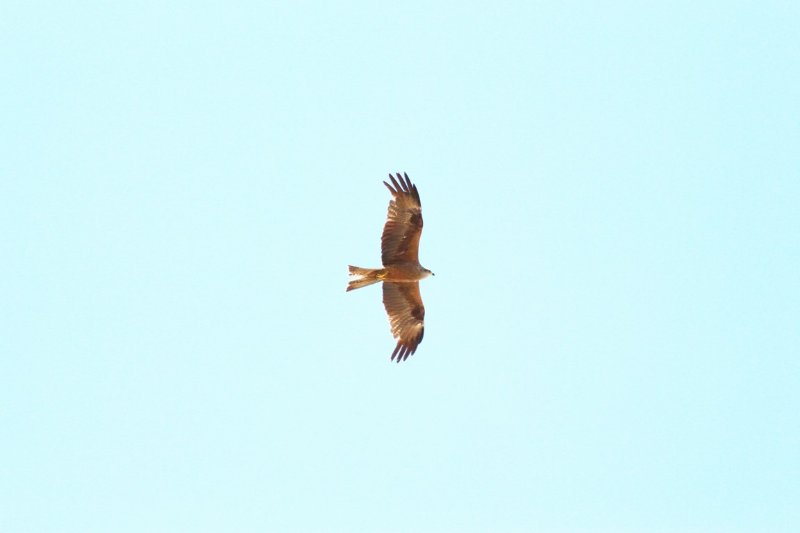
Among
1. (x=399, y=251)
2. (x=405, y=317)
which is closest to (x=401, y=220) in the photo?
(x=399, y=251)

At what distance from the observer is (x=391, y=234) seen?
23969mm

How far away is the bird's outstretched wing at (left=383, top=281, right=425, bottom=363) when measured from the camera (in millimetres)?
25188

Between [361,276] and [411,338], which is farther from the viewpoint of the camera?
[411,338]

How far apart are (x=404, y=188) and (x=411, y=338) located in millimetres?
3498

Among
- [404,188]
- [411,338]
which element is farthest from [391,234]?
Result: [411,338]

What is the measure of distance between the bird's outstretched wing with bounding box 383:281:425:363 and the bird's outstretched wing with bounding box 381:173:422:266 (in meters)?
1.32

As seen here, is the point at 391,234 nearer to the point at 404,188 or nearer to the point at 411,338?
the point at 404,188

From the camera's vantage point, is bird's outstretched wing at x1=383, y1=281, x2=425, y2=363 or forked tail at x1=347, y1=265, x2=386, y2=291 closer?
forked tail at x1=347, y1=265, x2=386, y2=291

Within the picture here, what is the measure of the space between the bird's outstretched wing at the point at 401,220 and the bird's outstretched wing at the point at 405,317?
132cm

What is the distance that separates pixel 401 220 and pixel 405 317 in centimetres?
251

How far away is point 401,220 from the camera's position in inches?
944

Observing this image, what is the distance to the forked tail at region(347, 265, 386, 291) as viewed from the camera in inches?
939

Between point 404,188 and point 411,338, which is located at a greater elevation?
point 404,188

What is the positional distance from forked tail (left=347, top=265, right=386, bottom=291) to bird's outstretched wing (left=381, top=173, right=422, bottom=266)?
1.02 ft
